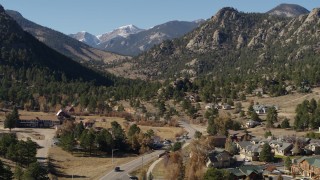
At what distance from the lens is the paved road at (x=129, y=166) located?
78.6m

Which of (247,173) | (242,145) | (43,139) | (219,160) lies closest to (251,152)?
(242,145)

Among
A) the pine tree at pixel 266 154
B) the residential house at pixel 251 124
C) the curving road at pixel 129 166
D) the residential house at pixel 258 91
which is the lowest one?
the curving road at pixel 129 166

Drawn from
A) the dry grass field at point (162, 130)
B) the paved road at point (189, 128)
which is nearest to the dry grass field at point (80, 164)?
the dry grass field at point (162, 130)

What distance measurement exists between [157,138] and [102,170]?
34.7 m

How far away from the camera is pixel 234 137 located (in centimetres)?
11275

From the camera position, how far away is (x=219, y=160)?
85.2 meters

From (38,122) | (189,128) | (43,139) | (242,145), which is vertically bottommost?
(43,139)

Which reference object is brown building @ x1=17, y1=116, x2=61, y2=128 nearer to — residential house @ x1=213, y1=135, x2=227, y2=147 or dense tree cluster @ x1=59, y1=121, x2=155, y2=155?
dense tree cluster @ x1=59, y1=121, x2=155, y2=155

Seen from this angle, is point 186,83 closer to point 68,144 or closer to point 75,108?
point 75,108

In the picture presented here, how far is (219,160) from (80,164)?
2605cm

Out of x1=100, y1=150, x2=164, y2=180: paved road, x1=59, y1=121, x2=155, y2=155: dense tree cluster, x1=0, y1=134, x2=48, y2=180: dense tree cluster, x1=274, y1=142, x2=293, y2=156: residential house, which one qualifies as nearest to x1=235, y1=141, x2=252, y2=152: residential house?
x1=274, y1=142, x2=293, y2=156: residential house

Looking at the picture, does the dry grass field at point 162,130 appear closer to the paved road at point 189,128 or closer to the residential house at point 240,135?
the paved road at point 189,128

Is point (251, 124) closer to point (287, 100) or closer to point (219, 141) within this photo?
point (219, 141)

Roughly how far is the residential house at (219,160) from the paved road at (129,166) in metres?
13.2
